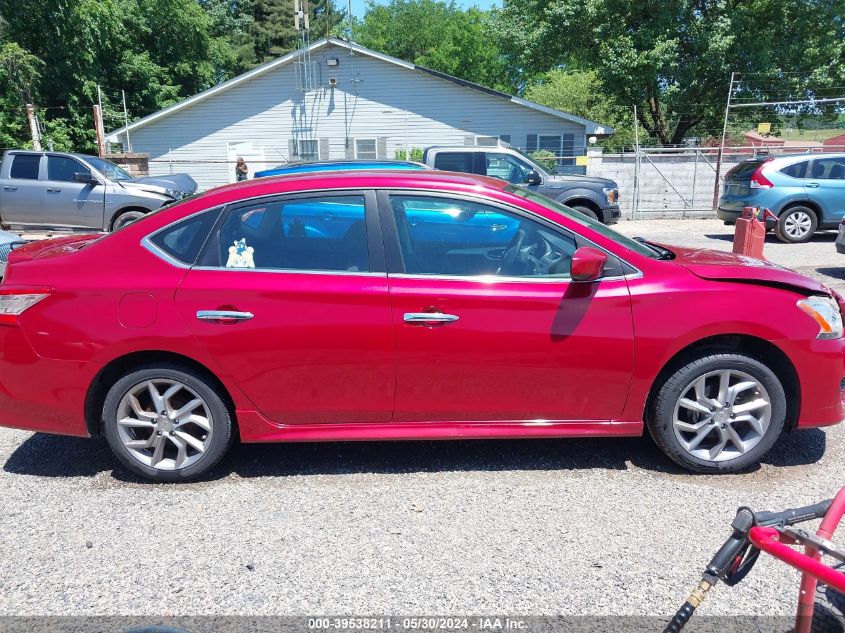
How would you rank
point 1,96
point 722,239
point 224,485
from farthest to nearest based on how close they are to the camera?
1. point 1,96
2. point 722,239
3. point 224,485

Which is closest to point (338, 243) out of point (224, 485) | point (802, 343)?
point (224, 485)

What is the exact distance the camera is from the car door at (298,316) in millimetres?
3633

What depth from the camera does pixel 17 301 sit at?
3.76 metres

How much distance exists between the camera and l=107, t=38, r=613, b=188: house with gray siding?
1057 inches

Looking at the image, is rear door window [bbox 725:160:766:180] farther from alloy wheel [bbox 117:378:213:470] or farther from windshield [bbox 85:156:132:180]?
alloy wheel [bbox 117:378:213:470]

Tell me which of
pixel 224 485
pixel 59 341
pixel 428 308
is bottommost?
pixel 224 485

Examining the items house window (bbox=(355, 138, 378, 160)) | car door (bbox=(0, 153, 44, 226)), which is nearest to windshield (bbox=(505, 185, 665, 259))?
car door (bbox=(0, 153, 44, 226))

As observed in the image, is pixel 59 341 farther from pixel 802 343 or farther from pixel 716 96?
pixel 716 96

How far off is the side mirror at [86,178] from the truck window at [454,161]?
Result: 6586mm

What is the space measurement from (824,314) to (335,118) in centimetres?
2601

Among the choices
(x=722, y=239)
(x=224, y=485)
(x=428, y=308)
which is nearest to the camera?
(x=428, y=308)

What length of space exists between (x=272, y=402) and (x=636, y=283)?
209cm

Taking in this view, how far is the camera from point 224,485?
3.85m

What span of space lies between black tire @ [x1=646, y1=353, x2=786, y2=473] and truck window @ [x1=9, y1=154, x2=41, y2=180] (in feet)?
44.1
